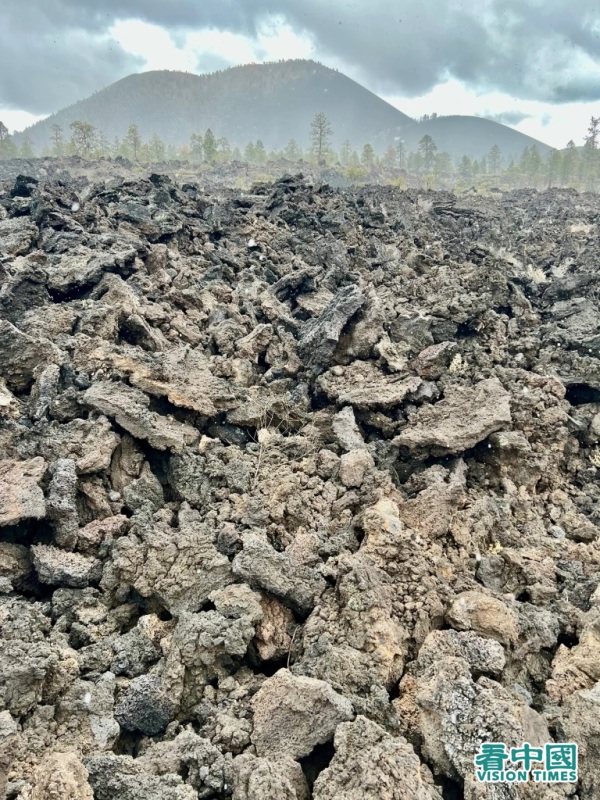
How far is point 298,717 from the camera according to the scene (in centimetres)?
309

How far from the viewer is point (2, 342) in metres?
5.80

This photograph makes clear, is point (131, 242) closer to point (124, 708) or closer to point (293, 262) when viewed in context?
point (293, 262)

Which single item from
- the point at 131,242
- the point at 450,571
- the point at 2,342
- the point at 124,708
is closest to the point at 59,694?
the point at 124,708

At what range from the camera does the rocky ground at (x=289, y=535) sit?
9.92 feet

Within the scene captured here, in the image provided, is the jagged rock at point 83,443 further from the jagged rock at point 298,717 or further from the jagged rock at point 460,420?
the jagged rock at point 460,420

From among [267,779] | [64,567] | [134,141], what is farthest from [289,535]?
[134,141]

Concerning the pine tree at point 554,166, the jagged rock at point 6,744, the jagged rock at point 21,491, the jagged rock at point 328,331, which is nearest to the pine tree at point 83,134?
the pine tree at point 554,166

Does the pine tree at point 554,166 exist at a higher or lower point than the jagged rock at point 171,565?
higher

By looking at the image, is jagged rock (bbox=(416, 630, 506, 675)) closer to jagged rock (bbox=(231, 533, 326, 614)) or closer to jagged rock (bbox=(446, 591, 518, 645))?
jagged rock (bbox=(446, 591, 518, 645))

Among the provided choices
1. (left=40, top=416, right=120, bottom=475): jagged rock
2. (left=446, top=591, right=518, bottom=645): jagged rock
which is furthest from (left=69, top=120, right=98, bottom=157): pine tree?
(left=446, top=591, right=518, bottom=645): jagged rock

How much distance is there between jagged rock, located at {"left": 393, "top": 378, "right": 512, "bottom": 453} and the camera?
5324 millimetres

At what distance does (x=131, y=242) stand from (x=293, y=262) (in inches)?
127

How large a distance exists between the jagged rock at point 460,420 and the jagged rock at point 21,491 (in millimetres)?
3442

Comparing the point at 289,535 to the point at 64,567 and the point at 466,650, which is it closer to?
the point at 466,650
